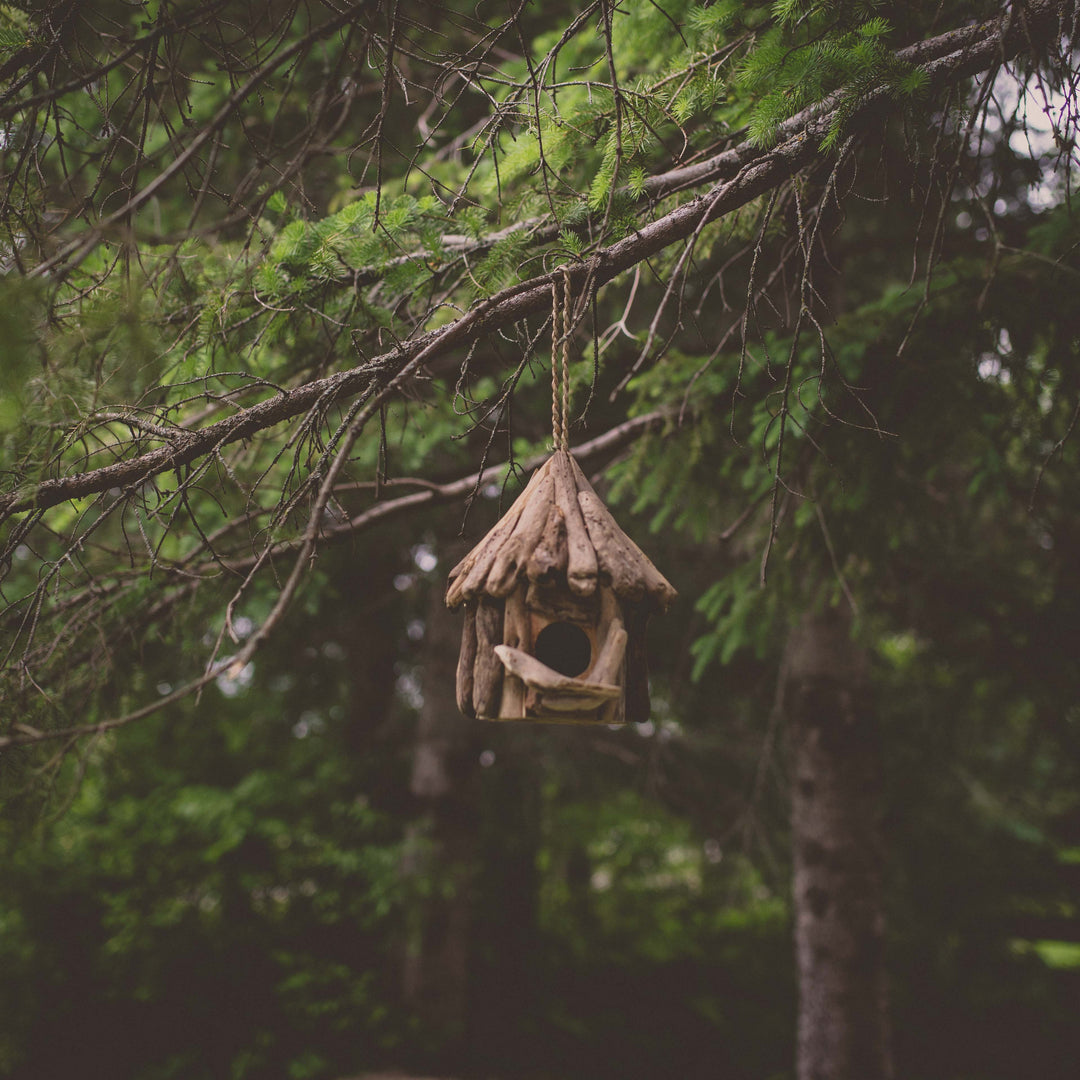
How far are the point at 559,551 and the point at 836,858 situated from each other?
4149 millimetres

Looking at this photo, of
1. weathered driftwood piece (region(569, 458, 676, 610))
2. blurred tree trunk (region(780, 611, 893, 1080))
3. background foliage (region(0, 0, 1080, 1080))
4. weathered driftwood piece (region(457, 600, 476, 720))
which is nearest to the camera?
weathered driftwood piece (region(569, 458, 676, 610))

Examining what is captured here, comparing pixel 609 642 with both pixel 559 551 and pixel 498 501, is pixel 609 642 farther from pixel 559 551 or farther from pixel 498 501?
pixel 498 501

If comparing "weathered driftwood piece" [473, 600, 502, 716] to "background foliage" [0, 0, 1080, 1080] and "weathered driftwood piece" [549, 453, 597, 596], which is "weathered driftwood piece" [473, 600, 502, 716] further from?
"background foliage" [0, 0, 1080, 1080]

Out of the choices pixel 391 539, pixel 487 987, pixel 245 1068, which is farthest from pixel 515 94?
pixel 487 987

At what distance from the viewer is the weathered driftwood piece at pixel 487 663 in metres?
1.88

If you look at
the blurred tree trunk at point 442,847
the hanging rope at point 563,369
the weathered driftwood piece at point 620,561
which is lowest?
the blurred tree trunk at point 442,847

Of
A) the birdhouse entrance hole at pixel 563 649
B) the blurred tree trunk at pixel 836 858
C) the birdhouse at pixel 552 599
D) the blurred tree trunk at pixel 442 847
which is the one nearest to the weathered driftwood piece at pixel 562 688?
the birdhouse at pixel 552 599

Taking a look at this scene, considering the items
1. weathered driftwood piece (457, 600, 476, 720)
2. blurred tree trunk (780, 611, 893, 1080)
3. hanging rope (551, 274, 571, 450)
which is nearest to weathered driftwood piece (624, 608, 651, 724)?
weathered driftwood piece (457, 600, 476, 720)

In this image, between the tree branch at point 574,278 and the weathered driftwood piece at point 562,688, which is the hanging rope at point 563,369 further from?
the weathered driftwood piece at point 562,688

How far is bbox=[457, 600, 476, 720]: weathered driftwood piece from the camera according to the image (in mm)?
2025

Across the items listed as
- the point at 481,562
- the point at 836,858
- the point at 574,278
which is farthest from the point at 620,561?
the point at 836,858

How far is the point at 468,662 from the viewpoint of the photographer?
80.4 inches

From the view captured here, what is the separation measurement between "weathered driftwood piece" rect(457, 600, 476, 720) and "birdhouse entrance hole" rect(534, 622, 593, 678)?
0.87 ft

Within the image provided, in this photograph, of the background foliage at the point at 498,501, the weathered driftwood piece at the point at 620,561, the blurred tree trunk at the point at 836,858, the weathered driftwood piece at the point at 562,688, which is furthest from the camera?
the blurred tree trunk at the point at 836,858
